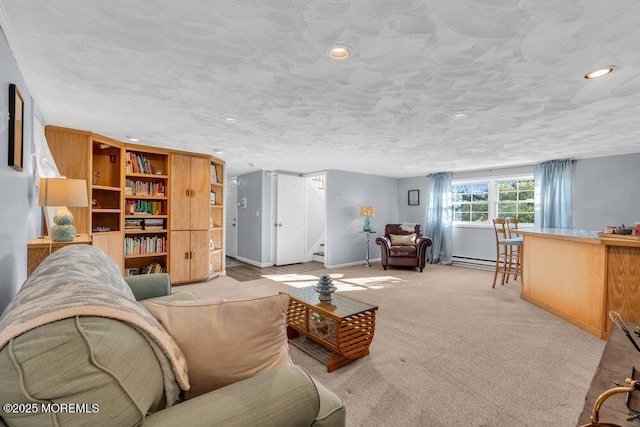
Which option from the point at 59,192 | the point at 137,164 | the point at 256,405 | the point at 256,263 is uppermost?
the point at 137,164

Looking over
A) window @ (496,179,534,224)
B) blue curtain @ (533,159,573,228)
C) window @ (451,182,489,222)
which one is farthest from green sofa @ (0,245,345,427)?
window @ (451,182,489,222)

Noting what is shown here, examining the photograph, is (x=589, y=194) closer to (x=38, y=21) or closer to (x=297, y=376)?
(x=297, y=376)

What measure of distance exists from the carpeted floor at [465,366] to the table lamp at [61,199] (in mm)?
2043

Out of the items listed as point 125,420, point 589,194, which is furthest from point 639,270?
point 125,420

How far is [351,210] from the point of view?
6852 millimetres

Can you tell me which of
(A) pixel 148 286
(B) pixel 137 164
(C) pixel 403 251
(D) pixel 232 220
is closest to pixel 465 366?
(A) pixel 148 286

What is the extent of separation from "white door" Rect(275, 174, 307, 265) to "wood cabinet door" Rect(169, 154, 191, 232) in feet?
7.26

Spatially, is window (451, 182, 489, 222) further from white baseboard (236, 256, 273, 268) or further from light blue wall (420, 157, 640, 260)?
white baseboard (236, 256, 273, 268)

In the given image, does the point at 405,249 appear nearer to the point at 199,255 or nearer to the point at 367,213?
the point at 367,213

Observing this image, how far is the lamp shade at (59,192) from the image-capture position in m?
2.27

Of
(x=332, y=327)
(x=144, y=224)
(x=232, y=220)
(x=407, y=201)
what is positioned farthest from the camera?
(x=232, y=220)

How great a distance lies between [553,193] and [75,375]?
22.0 ft

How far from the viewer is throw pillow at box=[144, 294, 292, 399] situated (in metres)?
0.93

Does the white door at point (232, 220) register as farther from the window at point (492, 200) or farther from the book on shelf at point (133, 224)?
the window at point (492, 200)
